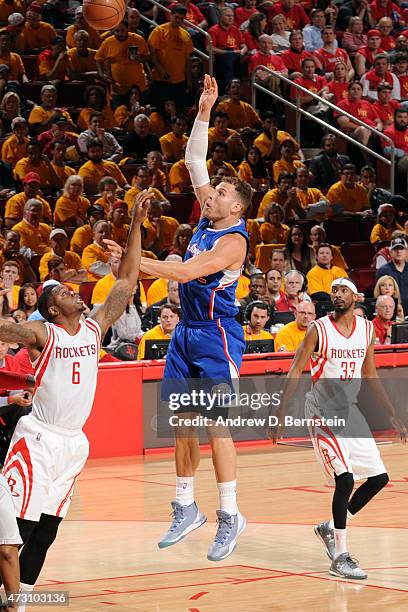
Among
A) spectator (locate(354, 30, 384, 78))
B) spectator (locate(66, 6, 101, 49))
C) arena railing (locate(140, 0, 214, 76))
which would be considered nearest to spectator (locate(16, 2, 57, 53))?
spectator (locate(66, 6, 101, 49))

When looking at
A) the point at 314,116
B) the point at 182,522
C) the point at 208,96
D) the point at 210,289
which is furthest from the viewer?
the point at 314,116

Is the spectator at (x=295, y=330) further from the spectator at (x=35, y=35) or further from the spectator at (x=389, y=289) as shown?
the spectator at (x=35, y=35)

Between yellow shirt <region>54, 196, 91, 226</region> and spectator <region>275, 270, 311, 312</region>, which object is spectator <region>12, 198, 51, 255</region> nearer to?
yellow shirt <region>54, 196, 91, 226</region>

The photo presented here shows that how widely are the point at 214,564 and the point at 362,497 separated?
112 cm

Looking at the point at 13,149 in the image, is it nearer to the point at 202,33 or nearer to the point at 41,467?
the point at 202,33

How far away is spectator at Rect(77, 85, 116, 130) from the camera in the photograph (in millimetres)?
18188

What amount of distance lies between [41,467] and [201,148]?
2613mm

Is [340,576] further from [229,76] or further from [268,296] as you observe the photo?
[229,76]

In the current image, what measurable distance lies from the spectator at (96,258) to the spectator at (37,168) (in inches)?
62.1

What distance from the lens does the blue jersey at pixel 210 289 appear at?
7977mm

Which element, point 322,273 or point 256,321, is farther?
point 322,273

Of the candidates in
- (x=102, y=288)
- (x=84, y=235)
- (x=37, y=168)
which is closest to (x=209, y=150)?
(x=37, y=168)

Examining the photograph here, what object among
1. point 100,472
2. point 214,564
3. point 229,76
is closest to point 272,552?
point 214,564

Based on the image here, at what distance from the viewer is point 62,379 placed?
22.5ft
